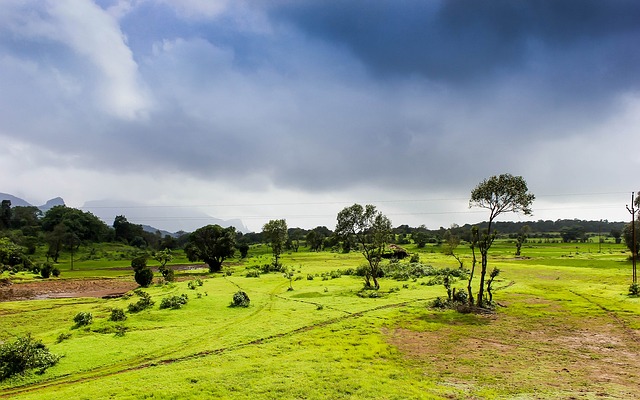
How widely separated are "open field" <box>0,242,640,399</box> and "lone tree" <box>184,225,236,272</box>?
3593 centimetres

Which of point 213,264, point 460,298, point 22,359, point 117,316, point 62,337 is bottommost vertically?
point 213,264

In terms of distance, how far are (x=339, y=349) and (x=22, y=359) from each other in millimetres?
15067

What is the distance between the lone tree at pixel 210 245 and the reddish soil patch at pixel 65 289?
1430 cm

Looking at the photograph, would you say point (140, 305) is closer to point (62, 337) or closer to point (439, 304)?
point (62, 337)

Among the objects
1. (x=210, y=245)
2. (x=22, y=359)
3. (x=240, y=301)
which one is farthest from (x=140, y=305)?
(x=210, y=245)

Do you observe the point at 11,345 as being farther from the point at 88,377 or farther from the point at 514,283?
the point at 514,283

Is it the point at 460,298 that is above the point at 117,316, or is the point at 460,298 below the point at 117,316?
above

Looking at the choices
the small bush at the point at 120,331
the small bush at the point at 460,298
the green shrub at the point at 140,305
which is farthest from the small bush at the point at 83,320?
the small bush at the point at 460,298

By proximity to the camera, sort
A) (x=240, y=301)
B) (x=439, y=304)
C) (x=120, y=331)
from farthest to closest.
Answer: (x=439, y=304)
(x=240, y=301)
(x=120, y=331)

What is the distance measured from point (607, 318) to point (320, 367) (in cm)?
2350

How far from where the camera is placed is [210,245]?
238 feet

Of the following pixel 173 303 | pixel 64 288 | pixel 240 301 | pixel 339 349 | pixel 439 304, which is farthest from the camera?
pixel 64 288

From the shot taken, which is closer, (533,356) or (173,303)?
(533,356)

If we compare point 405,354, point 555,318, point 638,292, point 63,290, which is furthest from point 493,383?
point 63,290
